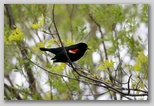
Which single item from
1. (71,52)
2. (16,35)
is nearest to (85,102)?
(71,52)

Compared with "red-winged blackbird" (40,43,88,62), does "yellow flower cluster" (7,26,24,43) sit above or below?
above

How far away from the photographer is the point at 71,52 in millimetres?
4125

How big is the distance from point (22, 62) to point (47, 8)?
0.46 metres

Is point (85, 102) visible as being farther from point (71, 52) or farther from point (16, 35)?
point (16, 35)

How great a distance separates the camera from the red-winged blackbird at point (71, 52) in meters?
4.10

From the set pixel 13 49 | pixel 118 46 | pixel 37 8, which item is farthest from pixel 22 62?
pixel 118 46

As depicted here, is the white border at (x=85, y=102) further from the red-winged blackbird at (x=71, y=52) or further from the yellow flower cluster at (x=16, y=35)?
the red-winged blackbird at (x=71, y=52)

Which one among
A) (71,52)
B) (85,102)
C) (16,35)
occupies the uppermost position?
(16,35)

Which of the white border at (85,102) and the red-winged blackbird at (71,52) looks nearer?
the red-winged blackbird at (71,52)

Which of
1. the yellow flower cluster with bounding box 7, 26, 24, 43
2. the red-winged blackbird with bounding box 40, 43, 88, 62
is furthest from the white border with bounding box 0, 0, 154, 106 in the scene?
the red-winged blackbird with bounding box 40, 43, 88, 62

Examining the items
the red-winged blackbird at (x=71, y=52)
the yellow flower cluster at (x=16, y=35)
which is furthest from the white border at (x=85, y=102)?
the red-winged blackbird at (x=71, y=52)

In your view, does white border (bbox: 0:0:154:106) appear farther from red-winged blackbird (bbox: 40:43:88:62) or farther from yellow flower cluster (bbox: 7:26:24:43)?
red-winged blackbird (bbox: 40:43:88:62)

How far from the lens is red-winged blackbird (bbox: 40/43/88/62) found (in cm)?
410

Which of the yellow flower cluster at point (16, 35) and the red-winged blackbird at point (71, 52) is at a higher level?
the yellow flower cluster at point (16, 35)
